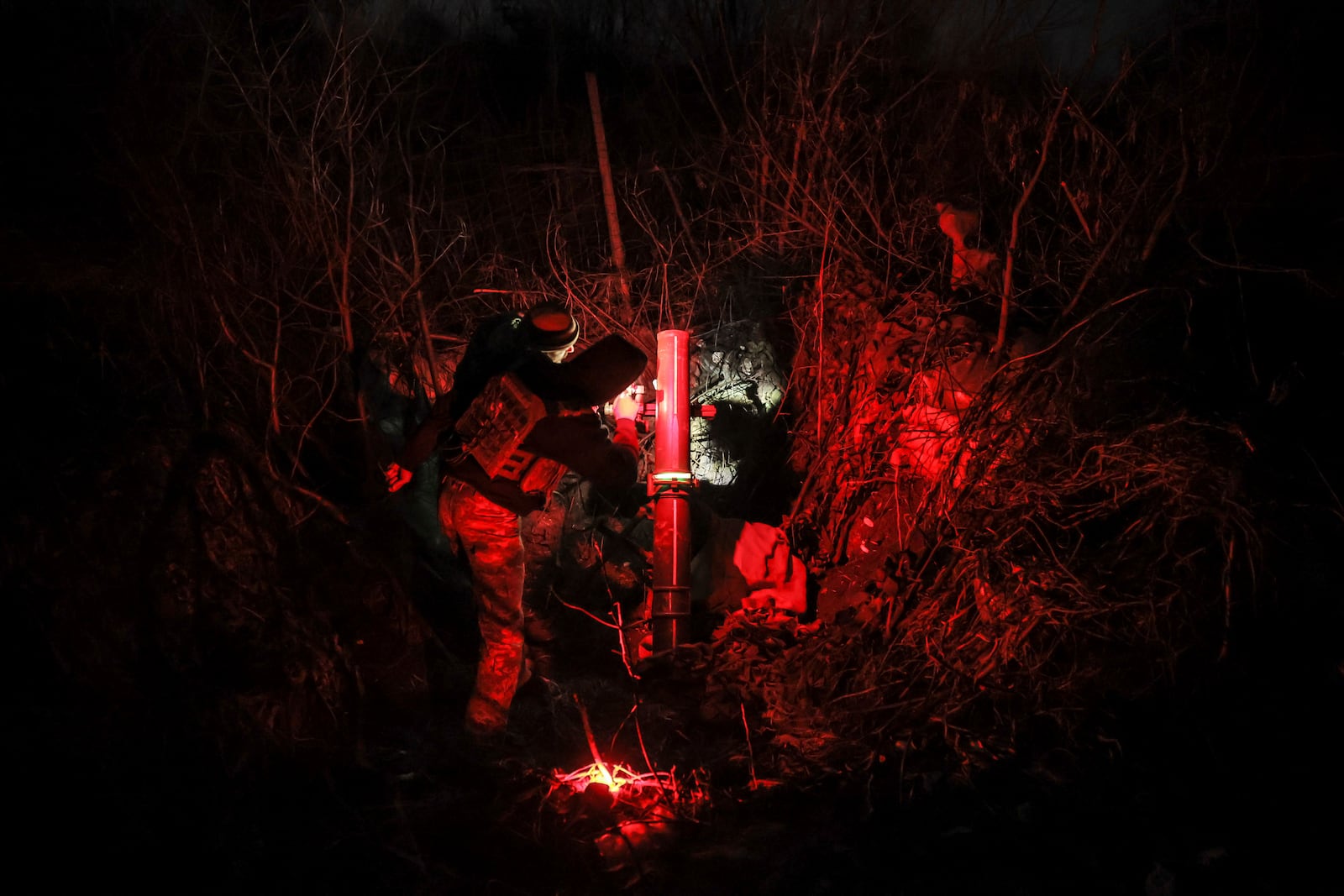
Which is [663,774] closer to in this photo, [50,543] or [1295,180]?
[50,543]

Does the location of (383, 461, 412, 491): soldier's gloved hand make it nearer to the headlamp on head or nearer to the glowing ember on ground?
the headlamp on head

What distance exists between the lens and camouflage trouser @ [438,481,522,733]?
Answer: 4.72m

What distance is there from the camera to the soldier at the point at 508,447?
4.42 metres

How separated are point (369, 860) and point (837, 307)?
15.2ft

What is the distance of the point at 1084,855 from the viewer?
3418 millimetres

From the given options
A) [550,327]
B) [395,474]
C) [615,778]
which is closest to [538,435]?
[550,327]

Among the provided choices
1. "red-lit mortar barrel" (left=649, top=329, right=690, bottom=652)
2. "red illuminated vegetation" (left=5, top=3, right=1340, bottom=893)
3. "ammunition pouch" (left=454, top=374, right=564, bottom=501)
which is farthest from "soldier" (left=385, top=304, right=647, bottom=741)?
"red-lit mortar barrel" (left=649, top=329, right=690, bottom=652)

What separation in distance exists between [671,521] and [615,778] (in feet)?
5.72

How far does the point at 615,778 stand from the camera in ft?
14.0

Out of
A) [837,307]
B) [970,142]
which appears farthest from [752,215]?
[970,142]

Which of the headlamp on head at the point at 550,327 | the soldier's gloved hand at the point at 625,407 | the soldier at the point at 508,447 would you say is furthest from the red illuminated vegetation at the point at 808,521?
the soldier's gloved hand at the point at 625,407

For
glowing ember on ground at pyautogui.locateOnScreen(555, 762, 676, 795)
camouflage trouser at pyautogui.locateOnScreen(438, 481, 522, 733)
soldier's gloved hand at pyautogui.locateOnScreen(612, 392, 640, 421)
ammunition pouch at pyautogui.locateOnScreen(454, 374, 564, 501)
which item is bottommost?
glowing ember on ground at pyautogui.locateOnScreen(555, 762, 676, 795)

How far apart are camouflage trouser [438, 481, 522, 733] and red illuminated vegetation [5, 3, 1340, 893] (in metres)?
0.25

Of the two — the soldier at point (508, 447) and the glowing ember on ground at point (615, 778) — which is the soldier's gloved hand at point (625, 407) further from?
the glowing ember on ground at point (615, 778)
